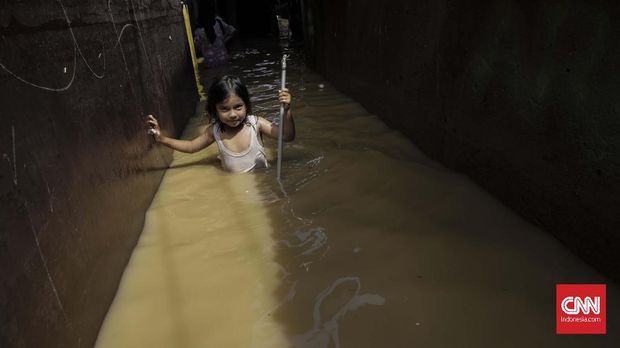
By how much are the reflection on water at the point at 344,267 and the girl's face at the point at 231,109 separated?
51cm

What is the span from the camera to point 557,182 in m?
2.16

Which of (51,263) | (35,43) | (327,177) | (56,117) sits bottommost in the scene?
(327,177)

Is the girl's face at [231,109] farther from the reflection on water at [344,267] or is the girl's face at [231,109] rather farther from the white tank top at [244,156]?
the reflection on water at [344,267]

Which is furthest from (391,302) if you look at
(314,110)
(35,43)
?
(314,110)

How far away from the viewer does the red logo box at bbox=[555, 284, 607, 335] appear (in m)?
1.72

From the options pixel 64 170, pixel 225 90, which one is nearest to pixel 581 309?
pixel 64 170

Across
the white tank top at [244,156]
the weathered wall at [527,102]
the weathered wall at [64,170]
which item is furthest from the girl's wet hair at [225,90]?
the weathered wall at [527,102]

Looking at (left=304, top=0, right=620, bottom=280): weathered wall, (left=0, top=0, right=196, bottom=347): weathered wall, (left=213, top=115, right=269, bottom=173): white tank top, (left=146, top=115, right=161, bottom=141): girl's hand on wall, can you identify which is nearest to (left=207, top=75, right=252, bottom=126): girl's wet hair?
(left=213, top=115, right=269, bottom=173): white tank top

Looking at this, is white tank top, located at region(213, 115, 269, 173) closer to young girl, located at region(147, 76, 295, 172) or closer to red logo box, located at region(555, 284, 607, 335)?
young girl, located at region(147, 76, 295, 172)

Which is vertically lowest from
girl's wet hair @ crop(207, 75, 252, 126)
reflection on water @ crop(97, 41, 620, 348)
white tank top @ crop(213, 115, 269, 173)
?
reflection on water @ crop(97, 41, 620, 348)

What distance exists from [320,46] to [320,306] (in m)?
6.33

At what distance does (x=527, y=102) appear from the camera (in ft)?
7.57

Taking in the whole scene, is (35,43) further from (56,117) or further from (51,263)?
(51,263)

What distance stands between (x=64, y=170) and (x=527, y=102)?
2.30 metres
